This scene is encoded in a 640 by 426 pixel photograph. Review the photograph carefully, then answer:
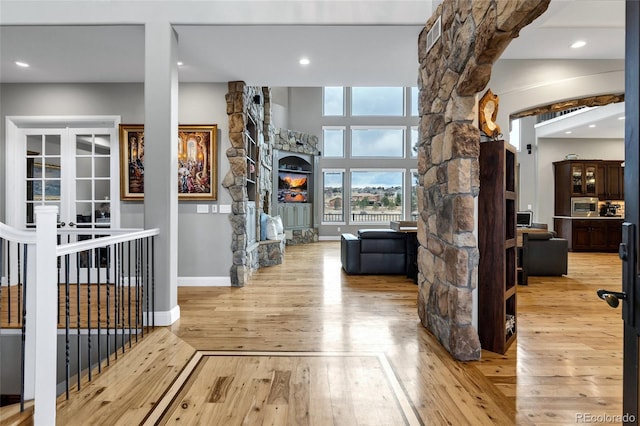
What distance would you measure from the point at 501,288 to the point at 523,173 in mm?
8109

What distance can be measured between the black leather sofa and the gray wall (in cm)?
201

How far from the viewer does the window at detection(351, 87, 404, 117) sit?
11062 millimetres

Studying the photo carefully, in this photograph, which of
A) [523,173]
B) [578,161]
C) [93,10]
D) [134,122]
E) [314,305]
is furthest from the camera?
[523,173]

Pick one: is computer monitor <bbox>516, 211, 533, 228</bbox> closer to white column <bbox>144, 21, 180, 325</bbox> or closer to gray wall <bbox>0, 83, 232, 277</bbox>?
gray wall <bbox>0, 83, 232, 277</bbox>

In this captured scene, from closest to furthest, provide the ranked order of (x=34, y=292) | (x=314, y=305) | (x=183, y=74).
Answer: (x=34, y=292) < (x=314, y=305) < (x=183, y=74)

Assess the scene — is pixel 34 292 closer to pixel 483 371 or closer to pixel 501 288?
pixel 483 371

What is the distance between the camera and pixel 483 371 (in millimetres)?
2279

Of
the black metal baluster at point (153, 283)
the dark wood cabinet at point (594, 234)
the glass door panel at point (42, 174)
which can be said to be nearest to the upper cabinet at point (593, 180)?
the dark wood cabinet at point (594, 234)

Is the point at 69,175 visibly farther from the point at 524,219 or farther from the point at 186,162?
the point at 524,219

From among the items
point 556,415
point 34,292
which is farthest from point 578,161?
point 34,292

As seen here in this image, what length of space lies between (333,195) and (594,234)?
7.05 m

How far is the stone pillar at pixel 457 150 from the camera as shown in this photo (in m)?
2.07

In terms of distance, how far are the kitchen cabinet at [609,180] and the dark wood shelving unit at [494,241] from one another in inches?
308

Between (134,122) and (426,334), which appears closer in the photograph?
(426,334)
